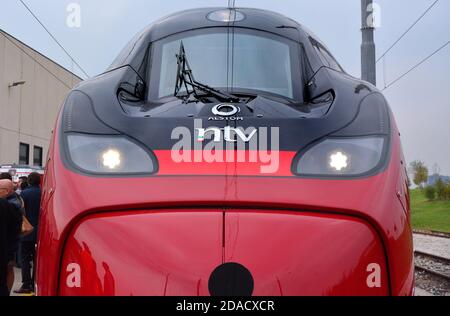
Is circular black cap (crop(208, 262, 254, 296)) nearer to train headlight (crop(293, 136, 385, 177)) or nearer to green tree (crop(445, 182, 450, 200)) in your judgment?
train headlight (crop(293, 136, 385, 177))

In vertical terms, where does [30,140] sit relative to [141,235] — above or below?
above

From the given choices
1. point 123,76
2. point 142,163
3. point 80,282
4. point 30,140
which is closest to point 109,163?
point 142,163

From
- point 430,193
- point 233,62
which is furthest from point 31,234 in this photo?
point 430,193

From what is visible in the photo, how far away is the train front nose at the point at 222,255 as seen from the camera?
1.78 metres

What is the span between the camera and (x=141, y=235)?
183cm

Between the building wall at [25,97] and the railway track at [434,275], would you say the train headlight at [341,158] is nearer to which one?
the railway track at [434,275]

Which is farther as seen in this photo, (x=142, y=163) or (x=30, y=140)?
(x=30, y=140)

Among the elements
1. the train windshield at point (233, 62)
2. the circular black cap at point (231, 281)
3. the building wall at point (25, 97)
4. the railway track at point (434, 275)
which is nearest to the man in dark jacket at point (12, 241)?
the train windshield at point (233, 62)

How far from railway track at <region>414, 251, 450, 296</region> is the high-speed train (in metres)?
6.74

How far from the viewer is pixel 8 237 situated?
200 inches

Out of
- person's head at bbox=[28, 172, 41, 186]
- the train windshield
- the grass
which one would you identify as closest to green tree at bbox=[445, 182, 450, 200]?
the grass

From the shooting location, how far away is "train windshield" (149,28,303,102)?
8.59 ft
